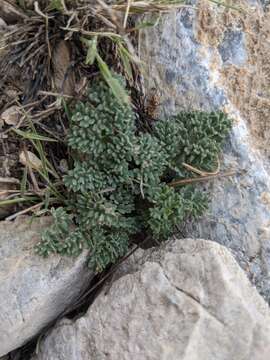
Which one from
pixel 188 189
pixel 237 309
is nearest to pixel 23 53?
pixel 188 189

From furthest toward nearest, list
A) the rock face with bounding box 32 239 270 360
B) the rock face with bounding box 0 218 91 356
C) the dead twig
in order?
the dead twig → the rock face with bounding box 0 218 91 356 → the rock face with bounding box 32 239 270 360

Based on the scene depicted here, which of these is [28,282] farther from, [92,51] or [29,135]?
[92,51]

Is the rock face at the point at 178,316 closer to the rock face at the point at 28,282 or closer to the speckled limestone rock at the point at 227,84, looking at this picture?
the rock face at the point at 28,282

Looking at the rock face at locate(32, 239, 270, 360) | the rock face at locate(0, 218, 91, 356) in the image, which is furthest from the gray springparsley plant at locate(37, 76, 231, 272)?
the rock face at locate(32, 239, 270, 360)

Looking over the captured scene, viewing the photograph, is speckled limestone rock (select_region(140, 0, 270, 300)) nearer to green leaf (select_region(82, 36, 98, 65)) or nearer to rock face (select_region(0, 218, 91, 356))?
green leaf (select_region(82, 36, 98, 65))

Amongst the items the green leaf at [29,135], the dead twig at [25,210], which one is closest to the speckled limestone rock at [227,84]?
the green leaf at [29,135]

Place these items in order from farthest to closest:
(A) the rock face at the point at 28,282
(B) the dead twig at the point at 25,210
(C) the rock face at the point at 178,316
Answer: (B) the dead twig at the point at 25,210, (A) the rock face at the point at 28,282, (C) the rock face at the point at 178,316
